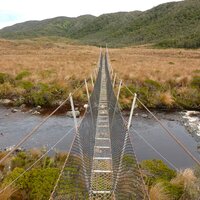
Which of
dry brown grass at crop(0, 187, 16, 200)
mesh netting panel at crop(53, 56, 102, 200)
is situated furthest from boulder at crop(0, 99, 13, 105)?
dry brown grass at crop(0, 187, 16, 200)

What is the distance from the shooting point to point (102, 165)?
6.19 m

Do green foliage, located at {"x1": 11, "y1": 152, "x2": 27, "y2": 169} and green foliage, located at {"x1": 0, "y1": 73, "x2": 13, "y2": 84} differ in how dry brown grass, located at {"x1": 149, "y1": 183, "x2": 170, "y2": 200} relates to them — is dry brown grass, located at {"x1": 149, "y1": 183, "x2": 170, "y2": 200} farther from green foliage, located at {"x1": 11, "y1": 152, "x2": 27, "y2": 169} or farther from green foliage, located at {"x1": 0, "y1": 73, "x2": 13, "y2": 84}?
green foliage, located at {"x1": 0, "y1": 73, "x2": 13, "y2": 84}

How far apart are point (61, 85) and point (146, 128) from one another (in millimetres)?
6811

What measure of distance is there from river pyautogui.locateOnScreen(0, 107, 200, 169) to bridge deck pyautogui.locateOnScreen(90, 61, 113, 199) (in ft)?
6.23

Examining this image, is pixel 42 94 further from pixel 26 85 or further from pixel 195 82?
pixel 195 82

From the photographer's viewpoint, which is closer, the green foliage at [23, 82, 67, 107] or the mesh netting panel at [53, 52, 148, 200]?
the mesh netting panel at [53, 52, 148, 200]

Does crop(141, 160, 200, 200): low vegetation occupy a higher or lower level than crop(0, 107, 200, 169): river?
higher

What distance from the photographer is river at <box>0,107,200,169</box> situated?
396 inches

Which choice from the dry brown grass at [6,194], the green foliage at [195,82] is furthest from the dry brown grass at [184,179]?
the green foliage at [195,82]

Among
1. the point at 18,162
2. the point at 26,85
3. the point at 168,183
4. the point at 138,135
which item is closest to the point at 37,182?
the point at 18,162

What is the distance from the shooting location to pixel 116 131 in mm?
7043

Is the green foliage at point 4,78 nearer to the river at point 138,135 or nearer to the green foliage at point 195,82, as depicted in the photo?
the river at point 138,135

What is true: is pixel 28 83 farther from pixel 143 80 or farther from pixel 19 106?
pixel 143 80

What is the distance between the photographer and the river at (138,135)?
396 inches
